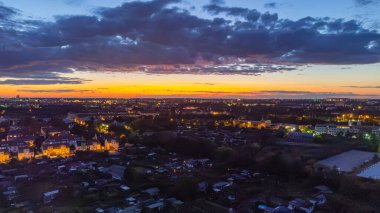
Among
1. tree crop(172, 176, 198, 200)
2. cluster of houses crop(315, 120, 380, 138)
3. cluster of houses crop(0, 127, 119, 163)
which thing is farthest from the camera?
cluster of houses crop(315, 120, 380, 138)

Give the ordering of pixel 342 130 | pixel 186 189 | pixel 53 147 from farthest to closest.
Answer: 1. pixel 342 130
2. pixel 53 147
3. pixel 186 189

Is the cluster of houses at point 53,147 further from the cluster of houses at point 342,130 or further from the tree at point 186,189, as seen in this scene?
the cluster of houses at point 342,130

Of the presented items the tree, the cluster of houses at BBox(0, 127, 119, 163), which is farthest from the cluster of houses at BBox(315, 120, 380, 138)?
the tree

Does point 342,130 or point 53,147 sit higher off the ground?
point 53,147

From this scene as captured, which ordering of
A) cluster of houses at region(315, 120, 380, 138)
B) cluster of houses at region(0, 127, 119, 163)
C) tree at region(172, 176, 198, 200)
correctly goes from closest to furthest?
tree at region(172, 176, 198, 200), cluster of houses at region(0, 127, 119, 163), cluster of houses at region(315, 120, 380, 138)

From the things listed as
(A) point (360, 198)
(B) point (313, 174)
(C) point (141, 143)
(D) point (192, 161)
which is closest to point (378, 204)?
(A) point (360, 198)

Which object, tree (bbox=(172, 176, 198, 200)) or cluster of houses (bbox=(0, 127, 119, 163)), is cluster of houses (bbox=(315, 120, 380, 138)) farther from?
tree (bbox=(172, 176, 198, 200))

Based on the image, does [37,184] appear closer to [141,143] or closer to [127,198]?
[127,198]

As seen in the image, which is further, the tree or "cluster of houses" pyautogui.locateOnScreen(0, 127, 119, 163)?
"cluster of houses" pyautogui.locateOnScreen(0, 127, 119, 163)

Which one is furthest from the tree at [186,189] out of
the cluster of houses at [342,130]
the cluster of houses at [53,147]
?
the cluster of houses at [342,130]

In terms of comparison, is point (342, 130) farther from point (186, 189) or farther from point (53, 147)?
point (53, 147)

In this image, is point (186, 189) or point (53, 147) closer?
point (186, 189)

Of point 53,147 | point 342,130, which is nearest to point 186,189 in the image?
point 53,147
